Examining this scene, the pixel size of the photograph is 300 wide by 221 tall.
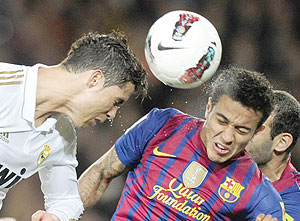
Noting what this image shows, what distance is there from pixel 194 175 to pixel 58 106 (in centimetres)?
76

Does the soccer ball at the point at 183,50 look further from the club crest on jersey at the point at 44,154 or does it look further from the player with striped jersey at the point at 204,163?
the club crest on jersey at the point at 44,154

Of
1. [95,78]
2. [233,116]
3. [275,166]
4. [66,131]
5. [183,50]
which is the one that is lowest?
[275,166]

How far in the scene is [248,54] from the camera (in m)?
4.44

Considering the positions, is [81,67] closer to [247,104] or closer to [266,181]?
[247,104]

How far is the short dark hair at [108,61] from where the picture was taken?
2217 millimetres

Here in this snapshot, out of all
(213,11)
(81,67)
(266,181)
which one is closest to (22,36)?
(213,11)

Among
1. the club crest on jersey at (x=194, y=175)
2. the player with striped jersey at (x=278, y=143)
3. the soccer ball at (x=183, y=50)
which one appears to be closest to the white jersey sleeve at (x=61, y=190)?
the club crest on jersey at (x=194, y=175)

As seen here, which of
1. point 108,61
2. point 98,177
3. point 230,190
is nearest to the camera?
point 108,61

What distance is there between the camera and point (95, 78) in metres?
2.22

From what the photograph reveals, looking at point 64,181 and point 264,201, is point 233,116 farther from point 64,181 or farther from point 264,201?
point 64,181

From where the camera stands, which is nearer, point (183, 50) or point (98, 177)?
point (183, 50)

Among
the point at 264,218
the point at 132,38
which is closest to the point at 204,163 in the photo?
the point at 264,218

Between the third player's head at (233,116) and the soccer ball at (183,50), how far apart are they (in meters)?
0.14

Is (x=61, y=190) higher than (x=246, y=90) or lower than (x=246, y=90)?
lower
